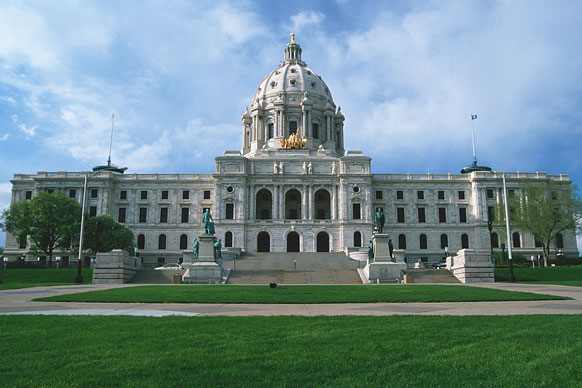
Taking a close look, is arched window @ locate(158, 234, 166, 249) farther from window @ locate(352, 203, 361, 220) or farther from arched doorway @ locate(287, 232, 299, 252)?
window @ locate(352, 203, 361, 220)

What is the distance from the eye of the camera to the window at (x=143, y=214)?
270ft

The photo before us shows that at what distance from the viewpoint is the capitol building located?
→ 75875mm

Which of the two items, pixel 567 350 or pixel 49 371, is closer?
pixel 49 371

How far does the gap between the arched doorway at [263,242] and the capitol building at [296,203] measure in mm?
163

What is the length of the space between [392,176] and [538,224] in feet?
79.0

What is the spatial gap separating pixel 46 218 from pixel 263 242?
1201 inches

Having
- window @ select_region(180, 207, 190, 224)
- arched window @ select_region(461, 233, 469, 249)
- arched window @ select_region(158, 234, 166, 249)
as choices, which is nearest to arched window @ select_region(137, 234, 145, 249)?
arched window @ select_region(158, 234, 166, 249)

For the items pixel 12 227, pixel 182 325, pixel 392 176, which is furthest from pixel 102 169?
pixel 182 325

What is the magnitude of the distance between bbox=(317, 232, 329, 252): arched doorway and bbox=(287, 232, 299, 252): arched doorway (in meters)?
3.40

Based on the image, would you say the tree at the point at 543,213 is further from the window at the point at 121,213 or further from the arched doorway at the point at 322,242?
the window at the point at 121,213

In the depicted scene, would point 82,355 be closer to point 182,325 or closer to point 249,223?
point 182,325

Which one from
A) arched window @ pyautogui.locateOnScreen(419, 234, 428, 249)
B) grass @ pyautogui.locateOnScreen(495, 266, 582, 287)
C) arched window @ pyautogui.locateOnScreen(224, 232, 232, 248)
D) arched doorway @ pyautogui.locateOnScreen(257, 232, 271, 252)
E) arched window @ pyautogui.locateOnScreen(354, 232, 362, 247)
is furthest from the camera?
arched window @ pyautogui.locateOnScreen(419, 234, 428, 249)

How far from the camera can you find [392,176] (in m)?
83.2

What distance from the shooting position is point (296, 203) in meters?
81.9
